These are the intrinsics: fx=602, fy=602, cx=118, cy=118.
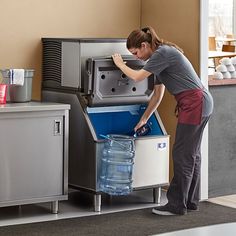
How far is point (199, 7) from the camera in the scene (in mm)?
4453

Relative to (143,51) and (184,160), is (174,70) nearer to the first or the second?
(143,51)

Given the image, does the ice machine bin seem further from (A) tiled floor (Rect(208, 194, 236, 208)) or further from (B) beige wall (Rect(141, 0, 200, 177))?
(A) tiled floor (Rect(208, 194, 236, 208))

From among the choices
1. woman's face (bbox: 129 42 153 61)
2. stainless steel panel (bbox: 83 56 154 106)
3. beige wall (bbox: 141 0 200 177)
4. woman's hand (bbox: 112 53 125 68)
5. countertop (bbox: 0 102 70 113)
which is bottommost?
countertop (bbox: 0 102 70 113)

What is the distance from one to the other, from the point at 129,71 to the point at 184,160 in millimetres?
710

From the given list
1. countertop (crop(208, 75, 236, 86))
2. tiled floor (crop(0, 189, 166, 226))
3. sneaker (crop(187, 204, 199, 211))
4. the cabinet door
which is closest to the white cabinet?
the cabinet door

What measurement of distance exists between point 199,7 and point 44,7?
116cm

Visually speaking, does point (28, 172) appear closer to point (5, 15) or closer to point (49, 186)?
point (49, 186)

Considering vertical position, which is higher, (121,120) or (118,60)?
(118,60)

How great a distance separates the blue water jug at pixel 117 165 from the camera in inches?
163

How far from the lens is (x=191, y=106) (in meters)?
4.02

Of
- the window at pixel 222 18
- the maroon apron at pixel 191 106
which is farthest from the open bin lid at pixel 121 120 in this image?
the window at pixel 222 18

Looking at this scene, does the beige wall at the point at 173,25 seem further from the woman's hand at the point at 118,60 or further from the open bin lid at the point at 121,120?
the woman's hand at the point at 118,60

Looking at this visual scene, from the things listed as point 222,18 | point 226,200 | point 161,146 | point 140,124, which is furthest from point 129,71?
point 222,18

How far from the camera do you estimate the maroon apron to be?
400 cm
